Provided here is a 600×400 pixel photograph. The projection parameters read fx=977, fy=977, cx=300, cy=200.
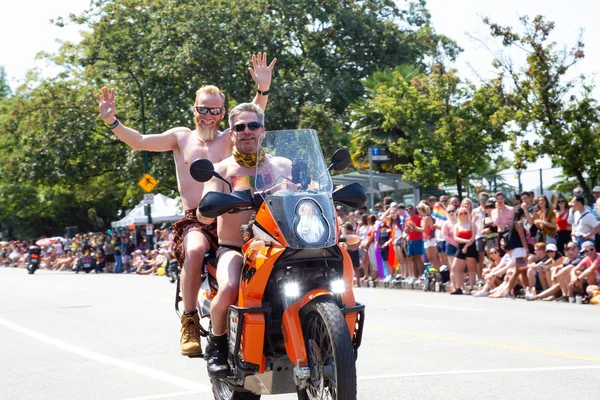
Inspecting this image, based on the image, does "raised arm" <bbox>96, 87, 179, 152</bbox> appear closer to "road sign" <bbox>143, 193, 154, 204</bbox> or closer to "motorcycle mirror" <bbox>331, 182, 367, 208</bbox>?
"motorcycle mirror" <bbox>331, 182, 367, 208</bbox>

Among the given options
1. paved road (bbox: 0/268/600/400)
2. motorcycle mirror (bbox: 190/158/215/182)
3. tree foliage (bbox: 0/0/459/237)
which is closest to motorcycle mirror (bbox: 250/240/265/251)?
motorcycle mirror (bbox: 190/158/215/182)

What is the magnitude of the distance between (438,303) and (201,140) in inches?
384

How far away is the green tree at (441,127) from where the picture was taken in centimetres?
3516

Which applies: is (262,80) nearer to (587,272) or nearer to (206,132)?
(206,132)

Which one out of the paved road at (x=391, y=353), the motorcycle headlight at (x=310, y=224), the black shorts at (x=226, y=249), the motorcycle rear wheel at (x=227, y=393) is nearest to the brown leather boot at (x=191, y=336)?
the motorcycle rear wheel at (x=227, y=393)

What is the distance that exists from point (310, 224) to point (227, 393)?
1613 millimetres

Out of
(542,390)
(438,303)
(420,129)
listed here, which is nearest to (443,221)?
(438,303)

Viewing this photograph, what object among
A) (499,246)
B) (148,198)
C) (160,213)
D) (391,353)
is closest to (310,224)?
(391,353)

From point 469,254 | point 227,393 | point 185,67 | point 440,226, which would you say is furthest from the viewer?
point 185,67

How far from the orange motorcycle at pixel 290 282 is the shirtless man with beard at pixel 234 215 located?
6cm

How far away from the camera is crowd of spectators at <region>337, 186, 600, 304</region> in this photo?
643 inches

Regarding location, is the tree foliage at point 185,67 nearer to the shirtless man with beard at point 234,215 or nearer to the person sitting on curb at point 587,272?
the person sitting on curb at point 587,272

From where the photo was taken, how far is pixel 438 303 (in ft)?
53.4

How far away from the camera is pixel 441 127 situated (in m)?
36.0
